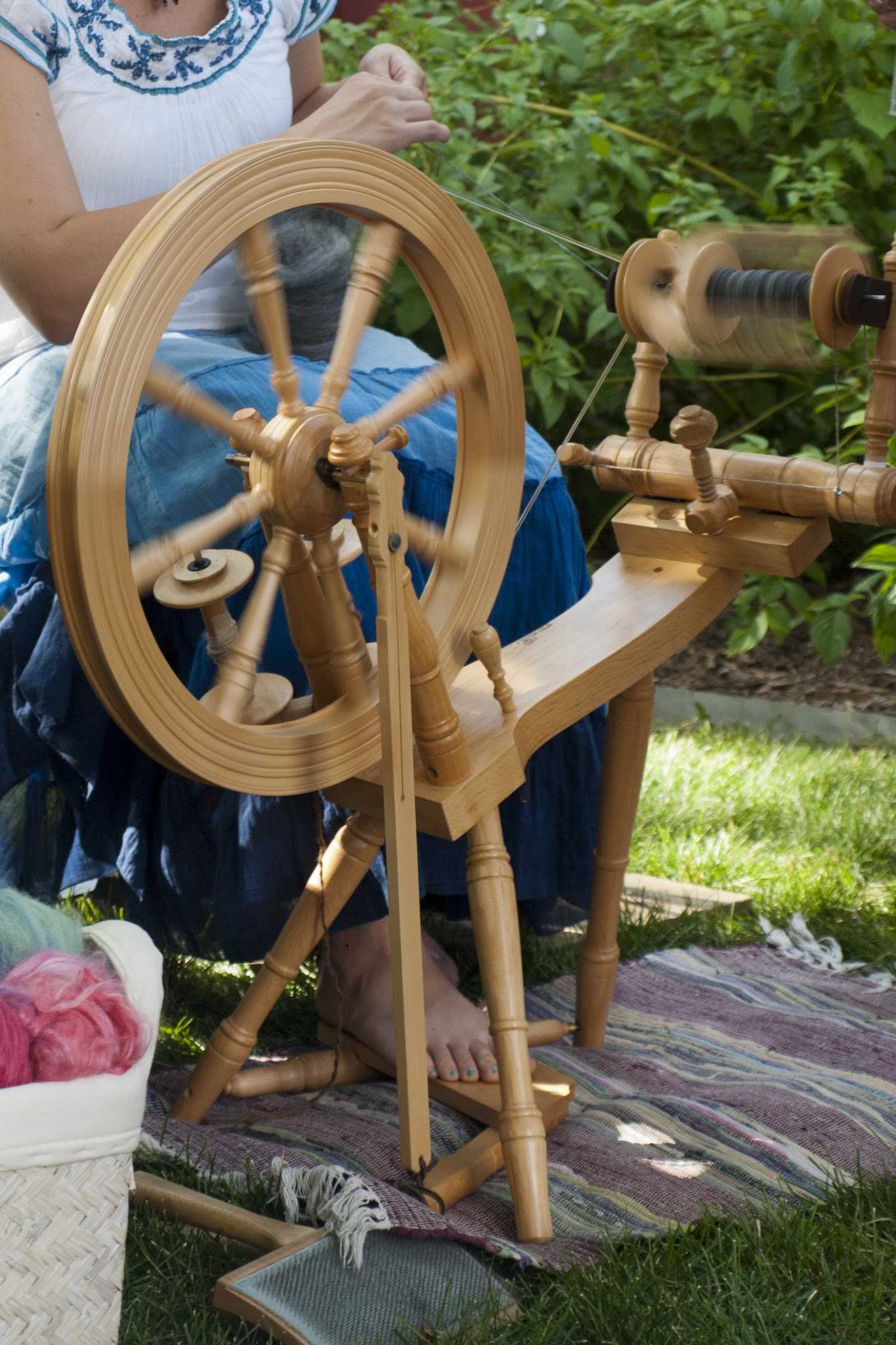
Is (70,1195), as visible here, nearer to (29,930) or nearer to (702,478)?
(29,930)

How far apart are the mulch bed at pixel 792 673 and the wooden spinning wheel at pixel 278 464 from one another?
2.08 m

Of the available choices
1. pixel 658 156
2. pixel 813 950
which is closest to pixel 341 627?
pixel 813 950

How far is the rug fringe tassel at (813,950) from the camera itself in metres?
2.11

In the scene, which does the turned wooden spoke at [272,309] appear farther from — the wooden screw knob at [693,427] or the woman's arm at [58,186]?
the wooden screw knob at [693,427]

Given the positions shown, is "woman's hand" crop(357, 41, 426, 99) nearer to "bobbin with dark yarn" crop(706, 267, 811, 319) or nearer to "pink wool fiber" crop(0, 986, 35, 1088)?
"bobbin with dark yarn" crop(706, 267, 811, 319)

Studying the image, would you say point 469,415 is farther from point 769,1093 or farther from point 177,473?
point 769,1093

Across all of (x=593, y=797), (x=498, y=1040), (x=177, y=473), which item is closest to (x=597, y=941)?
(x=593, y=797)

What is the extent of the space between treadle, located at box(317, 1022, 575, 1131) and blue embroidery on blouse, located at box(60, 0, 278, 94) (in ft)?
3.88

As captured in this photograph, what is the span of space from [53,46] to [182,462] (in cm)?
48

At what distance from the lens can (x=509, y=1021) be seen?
150 cm

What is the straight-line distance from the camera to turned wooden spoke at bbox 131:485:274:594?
4.50ft

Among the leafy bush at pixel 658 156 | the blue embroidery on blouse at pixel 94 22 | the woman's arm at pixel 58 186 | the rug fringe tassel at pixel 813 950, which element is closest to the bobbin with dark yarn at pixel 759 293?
the woman's arm at pixel 58 186

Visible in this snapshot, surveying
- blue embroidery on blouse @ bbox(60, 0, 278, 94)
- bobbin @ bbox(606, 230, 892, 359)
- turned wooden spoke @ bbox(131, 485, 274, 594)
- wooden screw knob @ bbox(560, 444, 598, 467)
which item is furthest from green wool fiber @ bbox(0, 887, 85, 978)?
blue embroidery on blouse @ bbox(60, 0, 278, 94)

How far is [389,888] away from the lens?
142 cm
